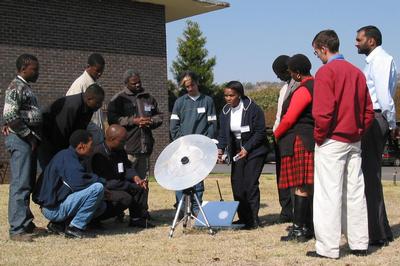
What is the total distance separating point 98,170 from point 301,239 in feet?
8.33

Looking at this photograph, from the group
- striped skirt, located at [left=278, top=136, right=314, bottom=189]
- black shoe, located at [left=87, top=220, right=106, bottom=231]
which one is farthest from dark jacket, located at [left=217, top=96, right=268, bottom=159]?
black shoe, located at [left=87, top=220, right=106, bottom=231]

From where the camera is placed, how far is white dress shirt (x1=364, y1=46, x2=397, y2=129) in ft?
19.5

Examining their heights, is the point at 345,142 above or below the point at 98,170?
above

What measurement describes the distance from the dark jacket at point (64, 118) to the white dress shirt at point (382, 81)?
307cm

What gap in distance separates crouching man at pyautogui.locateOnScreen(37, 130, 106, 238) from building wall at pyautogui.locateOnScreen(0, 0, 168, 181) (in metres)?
8.51

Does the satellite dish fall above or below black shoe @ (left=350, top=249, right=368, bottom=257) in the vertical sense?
above

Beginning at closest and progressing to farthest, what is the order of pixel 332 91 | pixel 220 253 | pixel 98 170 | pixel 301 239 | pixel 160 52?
pixel 332 91 → pixel 220 253 → pixel 301 239 → pixel 98 170 → pixel 160 52

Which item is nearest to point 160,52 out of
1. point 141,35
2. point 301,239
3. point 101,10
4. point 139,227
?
point 141,35

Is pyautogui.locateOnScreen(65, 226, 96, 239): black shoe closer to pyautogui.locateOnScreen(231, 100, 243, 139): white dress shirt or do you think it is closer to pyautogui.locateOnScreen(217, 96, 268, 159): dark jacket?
pyautogui.locateOnScreen(217, 96, 268, 159): dark jacket

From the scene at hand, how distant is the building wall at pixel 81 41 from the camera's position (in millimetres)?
14664

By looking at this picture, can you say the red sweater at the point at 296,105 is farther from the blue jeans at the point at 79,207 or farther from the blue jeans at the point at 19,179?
the blue jeans at the point at 19,179

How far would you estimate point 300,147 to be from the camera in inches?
244

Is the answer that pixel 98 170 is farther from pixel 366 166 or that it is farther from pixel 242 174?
pixel 366 166

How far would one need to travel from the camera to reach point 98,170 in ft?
23.9
